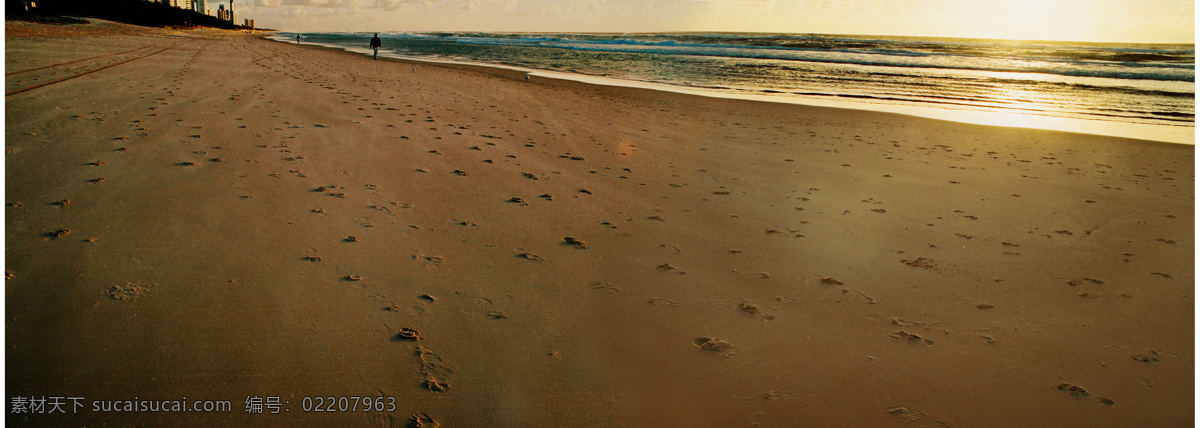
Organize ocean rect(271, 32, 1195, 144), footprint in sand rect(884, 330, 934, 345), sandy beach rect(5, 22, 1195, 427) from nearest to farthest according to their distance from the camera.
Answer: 1. sandy beach rect(5, 22, 1195, 427)
2. footprint in sand rect(884, 330, 934, 345)
3. ocean rect(271, 32, 1195, 144)

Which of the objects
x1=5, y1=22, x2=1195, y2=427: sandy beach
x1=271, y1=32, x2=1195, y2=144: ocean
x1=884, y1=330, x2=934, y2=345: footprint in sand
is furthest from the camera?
x1=271, y1=32, x2=1195, y2=144: ocean

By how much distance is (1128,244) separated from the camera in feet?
14.8

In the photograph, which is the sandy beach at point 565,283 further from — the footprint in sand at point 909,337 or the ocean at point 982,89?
the ocean at point 982,89

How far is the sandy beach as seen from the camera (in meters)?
2.42

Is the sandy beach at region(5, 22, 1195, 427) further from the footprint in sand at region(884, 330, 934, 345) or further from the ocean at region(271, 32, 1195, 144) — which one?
the ocean at region(271, 32, 1195, 144)

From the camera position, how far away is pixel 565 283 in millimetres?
3430

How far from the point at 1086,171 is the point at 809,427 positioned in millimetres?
7325

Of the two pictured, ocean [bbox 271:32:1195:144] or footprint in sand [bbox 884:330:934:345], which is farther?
ocean [bbox 271:32:1195:144]

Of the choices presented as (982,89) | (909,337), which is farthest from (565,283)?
(982,89)

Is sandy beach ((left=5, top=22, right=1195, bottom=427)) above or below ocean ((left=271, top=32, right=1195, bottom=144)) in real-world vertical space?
below

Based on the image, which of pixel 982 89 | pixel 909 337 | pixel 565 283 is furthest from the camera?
pixel 982 89

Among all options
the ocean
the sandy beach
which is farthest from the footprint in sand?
the ocean

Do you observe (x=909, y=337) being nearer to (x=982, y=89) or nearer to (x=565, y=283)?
(x=565, y=283)

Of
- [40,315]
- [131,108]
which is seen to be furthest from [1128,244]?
[131,108]
